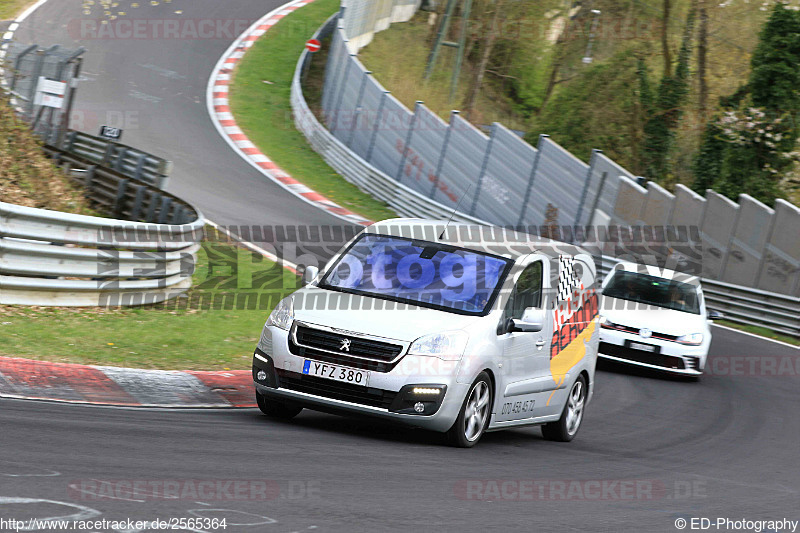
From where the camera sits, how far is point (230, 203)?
2378 cm

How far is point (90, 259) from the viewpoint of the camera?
40.3 feet

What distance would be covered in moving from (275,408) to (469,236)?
2327mm

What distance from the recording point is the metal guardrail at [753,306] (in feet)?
69.7

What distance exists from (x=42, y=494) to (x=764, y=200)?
2489 centimetres

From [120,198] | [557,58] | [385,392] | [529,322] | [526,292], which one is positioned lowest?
[120,198]

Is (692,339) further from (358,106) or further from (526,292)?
(358,106)

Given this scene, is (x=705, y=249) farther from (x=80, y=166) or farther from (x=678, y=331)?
(x=80, y=166)

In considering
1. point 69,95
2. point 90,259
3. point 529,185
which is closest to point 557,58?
point 529,185

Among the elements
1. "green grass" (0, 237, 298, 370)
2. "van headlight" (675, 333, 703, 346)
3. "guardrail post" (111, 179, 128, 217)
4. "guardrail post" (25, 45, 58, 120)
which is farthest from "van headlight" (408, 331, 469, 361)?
"guardrail post" (25, 45, 58, 120)

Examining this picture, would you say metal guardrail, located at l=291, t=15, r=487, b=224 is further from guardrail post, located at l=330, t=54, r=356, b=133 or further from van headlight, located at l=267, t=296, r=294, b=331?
van headlight, located at l=267, t=296, r=294, b=331

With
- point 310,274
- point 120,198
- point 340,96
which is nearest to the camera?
point 310,274

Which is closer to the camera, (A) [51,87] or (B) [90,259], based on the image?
(B) [90,259]

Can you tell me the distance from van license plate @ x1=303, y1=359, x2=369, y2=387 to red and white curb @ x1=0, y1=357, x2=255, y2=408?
1.43m

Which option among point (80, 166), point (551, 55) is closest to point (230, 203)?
point (80, 166)
